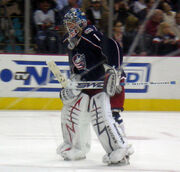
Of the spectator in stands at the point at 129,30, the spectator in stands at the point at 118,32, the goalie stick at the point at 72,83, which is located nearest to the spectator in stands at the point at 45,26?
the spectator in stands at the point at 118,32

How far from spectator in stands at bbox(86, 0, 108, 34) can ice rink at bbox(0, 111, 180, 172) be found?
134cm

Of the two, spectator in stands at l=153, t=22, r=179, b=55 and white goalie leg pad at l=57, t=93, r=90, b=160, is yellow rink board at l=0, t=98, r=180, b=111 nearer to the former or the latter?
spectator in stands at l=153, t=22, r=179, b=55

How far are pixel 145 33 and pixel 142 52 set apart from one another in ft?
1.33

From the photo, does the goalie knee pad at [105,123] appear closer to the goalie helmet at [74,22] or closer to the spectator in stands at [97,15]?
the goalie helmet at [74,22]

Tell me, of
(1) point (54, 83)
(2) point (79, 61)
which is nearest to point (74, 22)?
(2) point (79, 61)

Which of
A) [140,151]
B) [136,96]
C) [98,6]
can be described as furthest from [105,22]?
[140,151]

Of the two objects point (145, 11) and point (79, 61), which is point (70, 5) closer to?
point (145, 11)

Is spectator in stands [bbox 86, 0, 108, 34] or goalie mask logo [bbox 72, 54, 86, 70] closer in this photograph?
goalie mask logo [bbox 72, 54, 86, 70]

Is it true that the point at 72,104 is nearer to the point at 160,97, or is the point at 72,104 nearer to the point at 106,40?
the point at 106,40

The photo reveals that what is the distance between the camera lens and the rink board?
7.24 m

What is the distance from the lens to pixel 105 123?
3.73m

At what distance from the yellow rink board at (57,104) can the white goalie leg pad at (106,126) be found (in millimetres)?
3490

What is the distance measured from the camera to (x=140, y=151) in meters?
4.50

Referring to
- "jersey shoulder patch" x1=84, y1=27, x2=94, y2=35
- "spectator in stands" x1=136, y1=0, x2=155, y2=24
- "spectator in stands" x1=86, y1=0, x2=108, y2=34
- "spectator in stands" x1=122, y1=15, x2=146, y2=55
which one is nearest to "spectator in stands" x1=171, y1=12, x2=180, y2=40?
"spectator in stands" x1=136, y1=0, x2=155, y2=24
